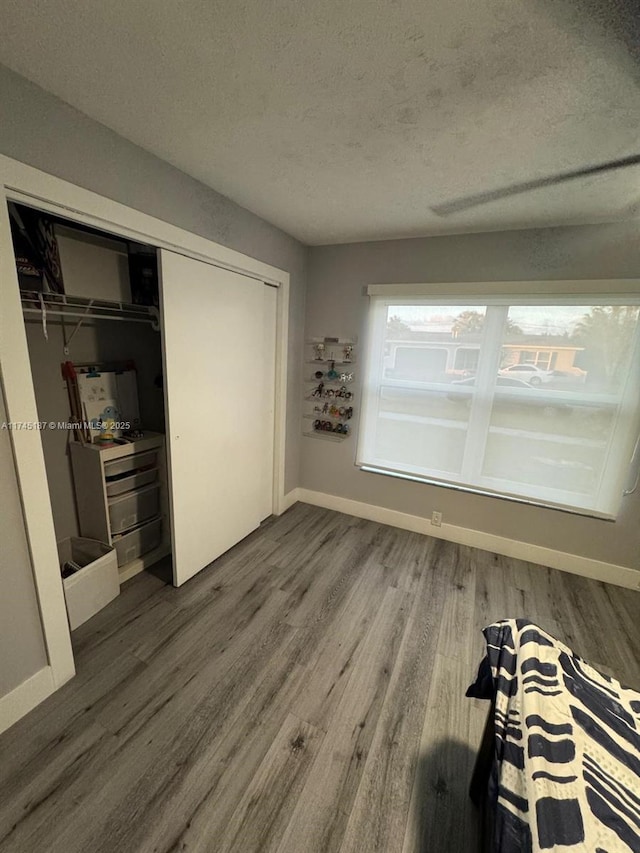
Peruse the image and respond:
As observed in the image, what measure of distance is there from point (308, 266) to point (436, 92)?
188 centimetres

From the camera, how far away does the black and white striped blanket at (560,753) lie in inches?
24.6

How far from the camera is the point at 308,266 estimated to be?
289cm

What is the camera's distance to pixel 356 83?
1.07m

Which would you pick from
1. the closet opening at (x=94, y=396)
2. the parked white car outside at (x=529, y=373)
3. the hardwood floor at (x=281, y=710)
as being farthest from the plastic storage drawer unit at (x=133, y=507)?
the parked white car outside at (x=529, y=373)

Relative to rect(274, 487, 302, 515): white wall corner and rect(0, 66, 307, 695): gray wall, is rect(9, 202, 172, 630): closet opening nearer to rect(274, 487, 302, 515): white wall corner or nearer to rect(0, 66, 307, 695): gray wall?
rect(0, 66, 307, 695): gray wall

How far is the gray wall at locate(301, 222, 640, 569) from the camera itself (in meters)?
2.11

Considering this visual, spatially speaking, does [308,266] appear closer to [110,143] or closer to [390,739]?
[110,143]

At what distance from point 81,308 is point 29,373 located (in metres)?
0.91

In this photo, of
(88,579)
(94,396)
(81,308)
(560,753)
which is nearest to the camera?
(560,753)

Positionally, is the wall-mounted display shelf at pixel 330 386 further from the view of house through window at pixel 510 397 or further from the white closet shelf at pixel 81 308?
the white closet shelf at pixel 81 308

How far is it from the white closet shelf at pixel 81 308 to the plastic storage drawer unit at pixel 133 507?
3.55 ft

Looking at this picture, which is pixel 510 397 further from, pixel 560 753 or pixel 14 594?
pixel 14 594

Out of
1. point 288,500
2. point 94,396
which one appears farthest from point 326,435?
point 94,396

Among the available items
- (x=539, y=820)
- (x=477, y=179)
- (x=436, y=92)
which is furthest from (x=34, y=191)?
(x=539, y=820)
